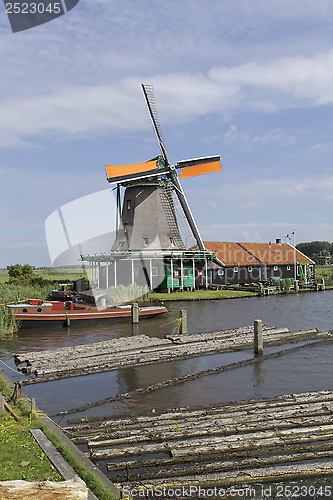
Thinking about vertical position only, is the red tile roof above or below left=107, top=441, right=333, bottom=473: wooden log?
above

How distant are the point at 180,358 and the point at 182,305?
54.7 feet

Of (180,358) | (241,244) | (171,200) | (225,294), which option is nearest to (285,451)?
(180,358)

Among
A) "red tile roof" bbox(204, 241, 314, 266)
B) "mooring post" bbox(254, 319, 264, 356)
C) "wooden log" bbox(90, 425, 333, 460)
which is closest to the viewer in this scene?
"wooden log" bbox(90, 425, 333, 460)

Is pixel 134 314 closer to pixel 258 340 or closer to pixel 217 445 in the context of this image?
pixel 258 340

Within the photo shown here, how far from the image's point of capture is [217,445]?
23.6ft

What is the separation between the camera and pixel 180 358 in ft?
48.1

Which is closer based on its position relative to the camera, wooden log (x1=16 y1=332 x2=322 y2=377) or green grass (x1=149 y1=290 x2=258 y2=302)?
wooden log (x1=16 y1=332 x2=322 y2=377)

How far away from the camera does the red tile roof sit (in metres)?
45.8

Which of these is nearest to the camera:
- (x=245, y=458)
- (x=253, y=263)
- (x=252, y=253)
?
(x=245, y=458)

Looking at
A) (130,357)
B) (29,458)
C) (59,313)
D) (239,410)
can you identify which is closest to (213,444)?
(239,410)

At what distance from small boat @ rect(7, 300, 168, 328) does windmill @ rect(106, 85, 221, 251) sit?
14139 mm

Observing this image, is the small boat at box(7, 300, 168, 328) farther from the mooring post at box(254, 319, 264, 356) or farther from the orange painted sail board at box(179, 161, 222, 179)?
the orange painted sail board at box(179, 161, 222, 179)

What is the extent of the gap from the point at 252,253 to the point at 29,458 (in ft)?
146

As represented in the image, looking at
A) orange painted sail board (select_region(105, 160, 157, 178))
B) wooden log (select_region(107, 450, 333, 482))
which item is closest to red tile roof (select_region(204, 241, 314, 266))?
orange painted sail board (select_region(105, 160, 157, 178))
